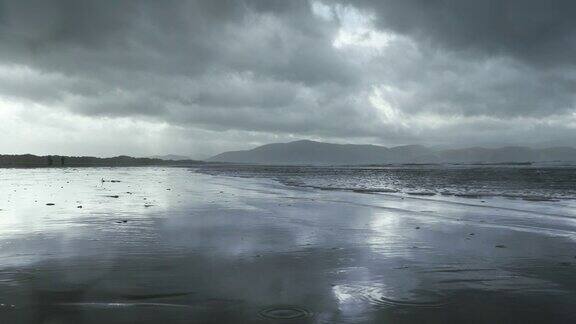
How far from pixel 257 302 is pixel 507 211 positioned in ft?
56.5

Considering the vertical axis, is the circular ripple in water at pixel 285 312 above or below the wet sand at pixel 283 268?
below

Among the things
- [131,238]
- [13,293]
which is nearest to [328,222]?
[131,238]

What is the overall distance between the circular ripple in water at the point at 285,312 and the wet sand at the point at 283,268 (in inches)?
0.8

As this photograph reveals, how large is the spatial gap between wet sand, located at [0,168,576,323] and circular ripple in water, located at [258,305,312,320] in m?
0.02

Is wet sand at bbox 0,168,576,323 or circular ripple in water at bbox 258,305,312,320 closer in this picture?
circular ripple in water at bbox 258,305,312,320

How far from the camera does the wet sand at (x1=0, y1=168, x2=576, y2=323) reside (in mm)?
6438

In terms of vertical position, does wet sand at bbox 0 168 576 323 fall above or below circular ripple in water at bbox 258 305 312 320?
above

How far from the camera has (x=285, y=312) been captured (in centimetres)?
642

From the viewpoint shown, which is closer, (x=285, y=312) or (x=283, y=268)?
(x=285, y=312)

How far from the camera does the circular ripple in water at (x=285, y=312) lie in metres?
6.24

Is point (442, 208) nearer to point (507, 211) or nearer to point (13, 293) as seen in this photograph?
point (507, 211)

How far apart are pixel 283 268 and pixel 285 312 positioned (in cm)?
276

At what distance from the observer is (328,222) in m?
16.4

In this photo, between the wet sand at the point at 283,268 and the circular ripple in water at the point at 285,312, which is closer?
the circular ripple in water at the point at 285,312
